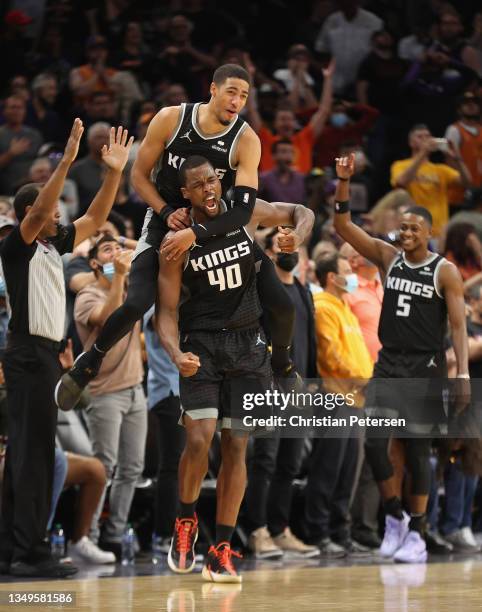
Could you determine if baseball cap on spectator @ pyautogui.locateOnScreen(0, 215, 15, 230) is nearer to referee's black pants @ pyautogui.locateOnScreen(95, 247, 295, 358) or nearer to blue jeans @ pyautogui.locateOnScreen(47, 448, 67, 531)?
blue jeans @ pyautogui.locateOnScreen(47, 448, 67, 531)

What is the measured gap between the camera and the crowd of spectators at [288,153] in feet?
27.1

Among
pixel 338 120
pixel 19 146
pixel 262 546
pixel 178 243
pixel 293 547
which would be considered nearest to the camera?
pixel 178 243

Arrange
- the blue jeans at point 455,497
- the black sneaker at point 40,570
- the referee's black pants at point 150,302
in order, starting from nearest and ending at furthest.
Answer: the referee's black pants at point 150,302 < the black sneaker at point 40,570 < the blue jeans at point 455,497

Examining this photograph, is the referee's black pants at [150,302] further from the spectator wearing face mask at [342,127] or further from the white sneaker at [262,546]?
the spectator wearing face mask at [342,127]

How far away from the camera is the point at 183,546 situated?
22.1 feet

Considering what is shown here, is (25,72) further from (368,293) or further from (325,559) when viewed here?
(325,559)

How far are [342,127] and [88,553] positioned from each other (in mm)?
6289

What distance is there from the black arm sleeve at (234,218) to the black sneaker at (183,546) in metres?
1.48

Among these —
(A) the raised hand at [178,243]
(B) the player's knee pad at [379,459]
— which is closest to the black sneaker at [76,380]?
(A) the raised hand at [178,243]

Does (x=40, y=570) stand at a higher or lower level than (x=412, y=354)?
lower

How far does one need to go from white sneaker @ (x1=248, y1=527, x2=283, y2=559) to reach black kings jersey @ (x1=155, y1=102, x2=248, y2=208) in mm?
2703

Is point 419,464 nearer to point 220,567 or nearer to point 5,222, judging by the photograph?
point 220,567

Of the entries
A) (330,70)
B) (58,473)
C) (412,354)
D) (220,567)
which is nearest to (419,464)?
(412,354)

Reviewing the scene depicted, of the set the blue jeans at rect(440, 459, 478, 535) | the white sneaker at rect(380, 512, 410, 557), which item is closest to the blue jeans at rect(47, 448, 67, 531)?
the white sneaker at rect(380, 512, 410, 557)
